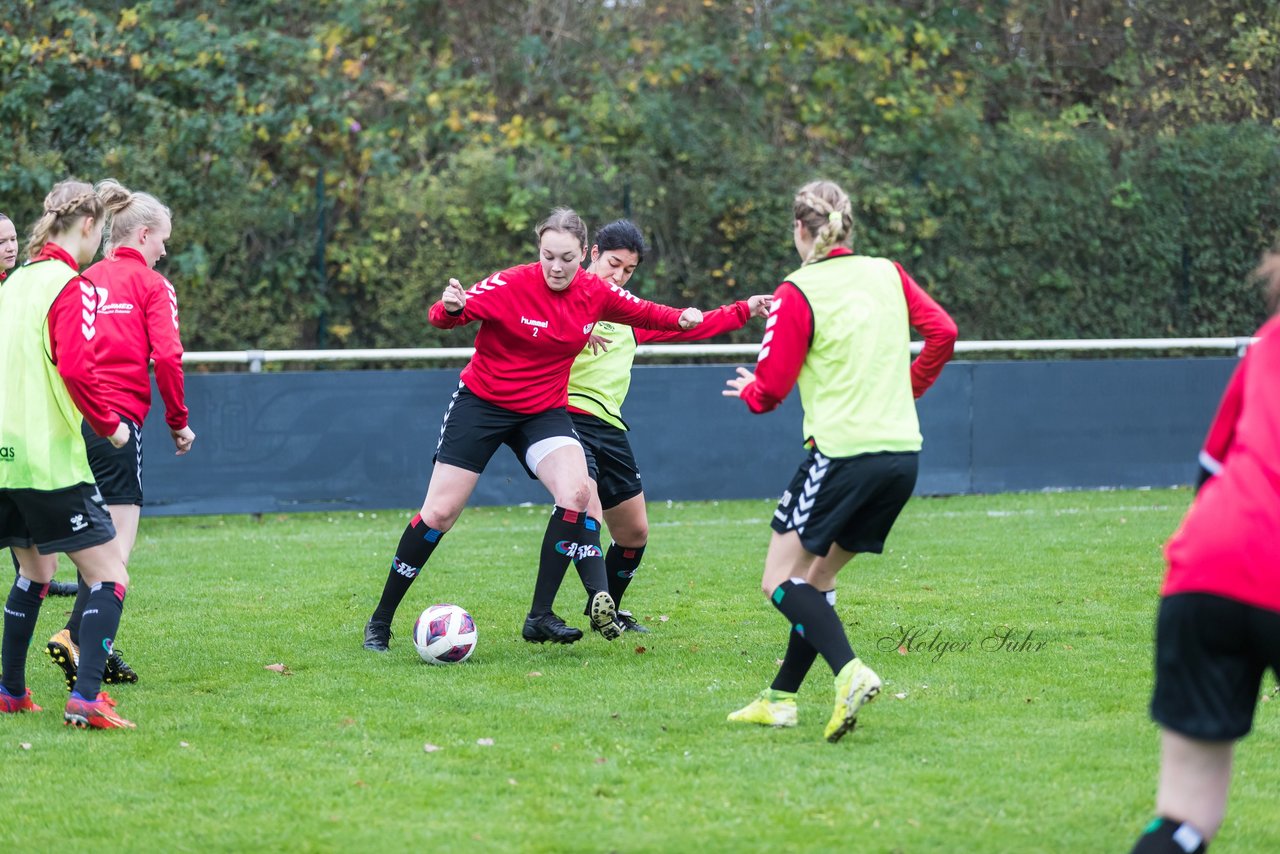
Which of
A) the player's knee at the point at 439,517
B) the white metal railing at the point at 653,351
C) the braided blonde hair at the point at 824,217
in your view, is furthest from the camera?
the white metal railing at the point at 653,351

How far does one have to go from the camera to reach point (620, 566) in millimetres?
7395

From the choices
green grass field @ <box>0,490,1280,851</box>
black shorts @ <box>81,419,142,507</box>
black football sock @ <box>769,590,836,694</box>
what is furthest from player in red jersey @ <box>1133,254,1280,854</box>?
black shorts @ <box>81,419,142,507</box>

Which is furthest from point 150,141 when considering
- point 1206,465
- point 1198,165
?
point 1206,465

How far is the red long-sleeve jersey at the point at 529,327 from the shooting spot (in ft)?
21.8

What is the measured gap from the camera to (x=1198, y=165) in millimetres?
15539

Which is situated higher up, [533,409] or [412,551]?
[533,409]

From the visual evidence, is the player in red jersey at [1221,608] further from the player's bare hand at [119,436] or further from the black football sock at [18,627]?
the black football sock at [18,627]

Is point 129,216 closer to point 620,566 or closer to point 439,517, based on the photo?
point 439,517

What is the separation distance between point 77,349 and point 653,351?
27.2ft

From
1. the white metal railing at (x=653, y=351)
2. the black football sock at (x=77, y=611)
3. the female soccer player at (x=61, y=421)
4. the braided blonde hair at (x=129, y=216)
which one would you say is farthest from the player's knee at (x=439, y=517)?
the white metal railing at (x=653, y=351)

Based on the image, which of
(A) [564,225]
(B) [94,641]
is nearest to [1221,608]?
(B) [94,641]

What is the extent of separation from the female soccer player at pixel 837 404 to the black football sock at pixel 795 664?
0.07 m

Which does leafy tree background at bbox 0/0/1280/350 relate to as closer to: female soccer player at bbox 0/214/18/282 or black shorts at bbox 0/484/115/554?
female soccer player at bbox 0/214/18/282

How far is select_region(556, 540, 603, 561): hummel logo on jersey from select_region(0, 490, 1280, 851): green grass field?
40cm
